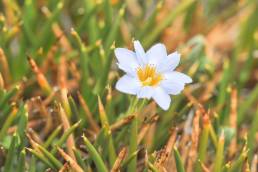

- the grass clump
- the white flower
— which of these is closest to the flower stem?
the grass clump

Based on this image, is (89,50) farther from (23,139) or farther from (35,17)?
(23,139)

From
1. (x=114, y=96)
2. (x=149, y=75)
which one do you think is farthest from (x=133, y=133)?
(x=114, y=96)

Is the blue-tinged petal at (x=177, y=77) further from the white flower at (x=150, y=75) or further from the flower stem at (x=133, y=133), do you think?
the flower stem at (x=133, y=133)

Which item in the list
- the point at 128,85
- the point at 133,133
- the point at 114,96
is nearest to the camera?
the point at 128,85

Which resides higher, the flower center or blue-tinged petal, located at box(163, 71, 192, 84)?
the flower center

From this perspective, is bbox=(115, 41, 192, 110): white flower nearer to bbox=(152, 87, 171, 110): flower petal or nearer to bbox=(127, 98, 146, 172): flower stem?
bbox=(152, 87, 171, 110): flower petal

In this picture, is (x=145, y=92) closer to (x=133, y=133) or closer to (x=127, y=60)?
(x=127, y=60)

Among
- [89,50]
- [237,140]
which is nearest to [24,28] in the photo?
[89,50]
